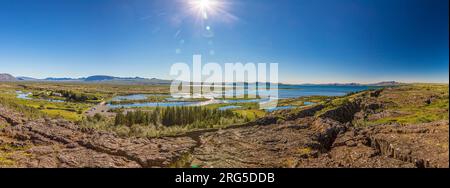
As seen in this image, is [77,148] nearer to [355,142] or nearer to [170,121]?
[170,121]

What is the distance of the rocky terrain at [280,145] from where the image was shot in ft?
23.6

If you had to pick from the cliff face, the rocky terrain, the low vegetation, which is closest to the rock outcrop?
the rocky terrain

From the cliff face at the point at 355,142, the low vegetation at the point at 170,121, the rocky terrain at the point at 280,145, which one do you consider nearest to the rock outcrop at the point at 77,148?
the rocky terrain at the point at 280,145

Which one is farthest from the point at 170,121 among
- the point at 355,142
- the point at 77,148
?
the point at 355,142

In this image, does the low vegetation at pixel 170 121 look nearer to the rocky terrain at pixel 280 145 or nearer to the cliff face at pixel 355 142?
the rocky terrain at pixel 280 145

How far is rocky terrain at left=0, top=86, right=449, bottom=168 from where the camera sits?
283 inches

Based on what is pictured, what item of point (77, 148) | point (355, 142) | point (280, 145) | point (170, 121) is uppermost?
point (355, 142)

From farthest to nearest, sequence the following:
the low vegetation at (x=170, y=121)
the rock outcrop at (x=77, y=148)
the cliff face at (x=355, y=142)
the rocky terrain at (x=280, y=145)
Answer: the low vegetation at (x=170, y=121) < the rock outcrop at (x=77, y=148) < the rocky terrain at (x=280, y=145) < the cliff face at (x=355, y=142)

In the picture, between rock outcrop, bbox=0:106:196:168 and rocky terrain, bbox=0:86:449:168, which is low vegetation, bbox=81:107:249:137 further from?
rock outcrop, bbox=0:106:196:168

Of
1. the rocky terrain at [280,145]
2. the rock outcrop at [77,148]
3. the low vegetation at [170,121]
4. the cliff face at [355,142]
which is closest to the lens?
the cliff face at [355,142]

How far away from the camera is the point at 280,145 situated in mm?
11070
